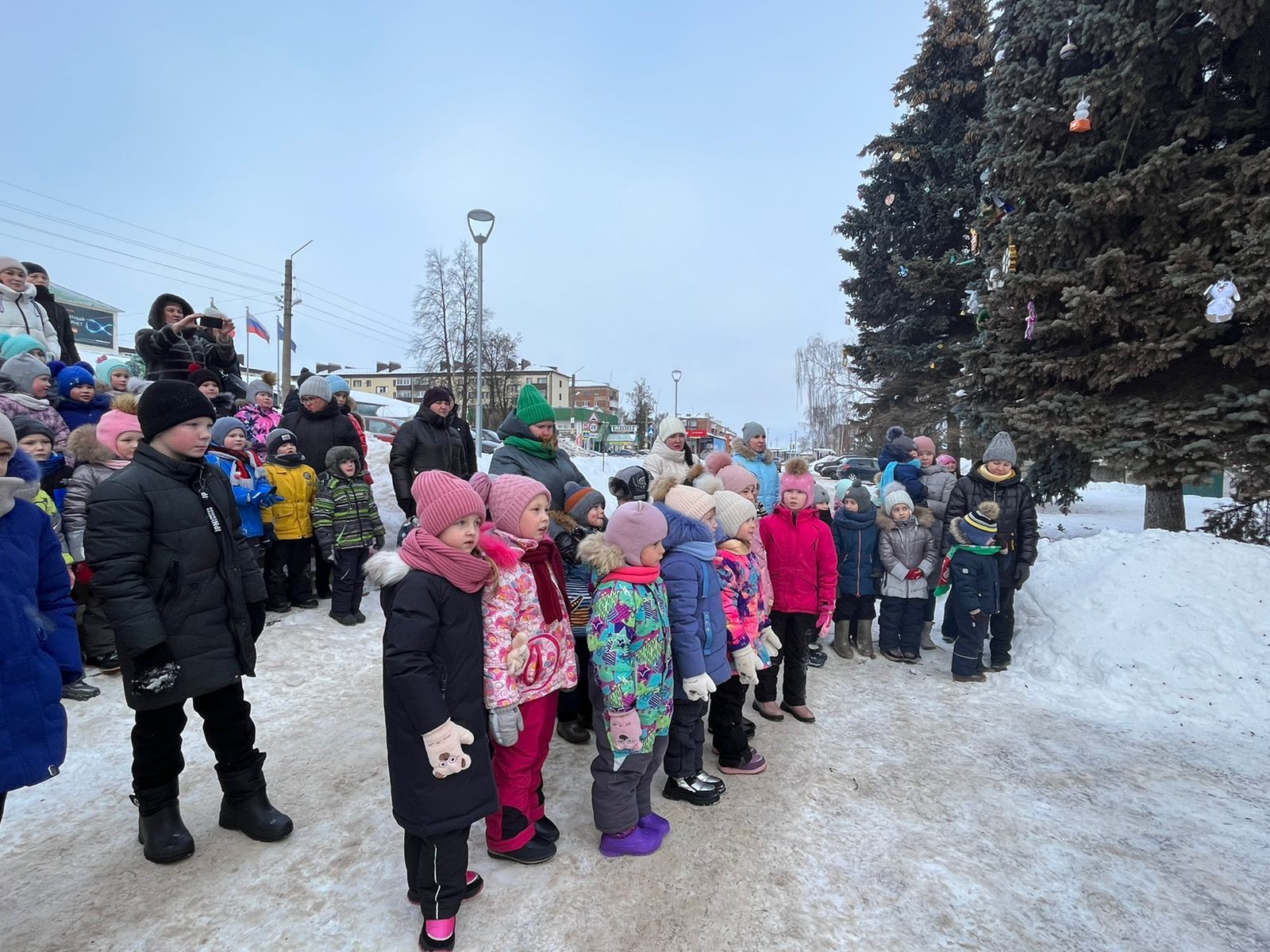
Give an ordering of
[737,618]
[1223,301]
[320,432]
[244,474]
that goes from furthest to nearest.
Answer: [1223,301] < [320,432] < [244,474] < [737,618]

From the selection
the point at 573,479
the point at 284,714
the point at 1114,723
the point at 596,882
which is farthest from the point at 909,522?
the point at 284,714

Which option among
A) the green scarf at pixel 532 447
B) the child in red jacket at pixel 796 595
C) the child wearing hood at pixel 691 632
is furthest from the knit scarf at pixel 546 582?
the child in red jacket at pixel 796 595

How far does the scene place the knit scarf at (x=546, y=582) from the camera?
9.39 ft

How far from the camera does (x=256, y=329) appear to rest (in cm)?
2192

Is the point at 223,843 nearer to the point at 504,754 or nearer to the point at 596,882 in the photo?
the point at 504,754

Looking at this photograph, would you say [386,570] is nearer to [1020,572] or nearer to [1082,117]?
[1020,572]

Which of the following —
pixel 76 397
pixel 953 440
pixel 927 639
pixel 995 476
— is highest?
pixel 953 440

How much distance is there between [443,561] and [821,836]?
237 centimetres

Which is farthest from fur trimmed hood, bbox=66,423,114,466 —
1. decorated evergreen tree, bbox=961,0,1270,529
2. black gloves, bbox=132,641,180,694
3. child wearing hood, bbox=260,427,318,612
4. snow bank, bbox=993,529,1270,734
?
decorated evergreen tree, bbox=961,0,1270,529

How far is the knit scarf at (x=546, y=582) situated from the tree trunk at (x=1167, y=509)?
27.8 feet

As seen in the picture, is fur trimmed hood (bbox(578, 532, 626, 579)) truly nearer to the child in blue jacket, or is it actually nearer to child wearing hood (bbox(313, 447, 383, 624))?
the child in blue jacket

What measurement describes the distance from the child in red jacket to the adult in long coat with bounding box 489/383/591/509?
1543 mm

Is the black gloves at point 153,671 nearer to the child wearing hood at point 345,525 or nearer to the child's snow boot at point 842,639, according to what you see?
the child wearing hood at point 345,525

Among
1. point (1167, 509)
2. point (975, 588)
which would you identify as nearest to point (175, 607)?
point (975, 588)
